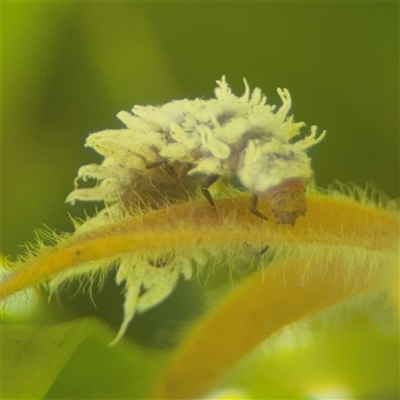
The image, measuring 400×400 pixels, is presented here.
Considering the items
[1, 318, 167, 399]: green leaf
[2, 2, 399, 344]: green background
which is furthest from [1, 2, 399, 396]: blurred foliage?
[1, 318, 167, 399]: green leaf

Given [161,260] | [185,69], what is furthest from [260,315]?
[185,69]

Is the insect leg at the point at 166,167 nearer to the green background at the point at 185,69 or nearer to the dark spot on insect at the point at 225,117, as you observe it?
the dark spot on insect at the point at 225,117

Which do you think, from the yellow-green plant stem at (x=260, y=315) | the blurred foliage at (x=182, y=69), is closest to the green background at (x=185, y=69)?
the blurred foliage at (x=182, y=69)

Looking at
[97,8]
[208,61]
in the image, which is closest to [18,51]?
[97,8]

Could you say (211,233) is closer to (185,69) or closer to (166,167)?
(166,167)

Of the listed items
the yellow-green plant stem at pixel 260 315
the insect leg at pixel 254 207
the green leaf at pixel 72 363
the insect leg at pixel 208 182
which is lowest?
the green leaf at pixel 72 363

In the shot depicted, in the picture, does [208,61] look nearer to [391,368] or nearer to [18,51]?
[18,51]

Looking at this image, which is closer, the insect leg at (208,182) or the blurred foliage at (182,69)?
the insect leg at (208,182)
